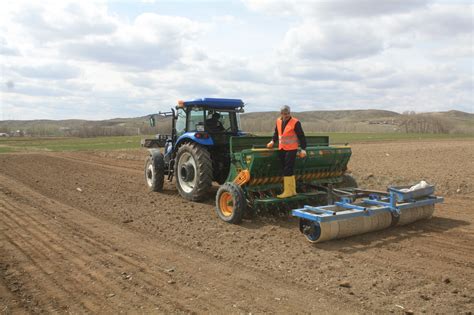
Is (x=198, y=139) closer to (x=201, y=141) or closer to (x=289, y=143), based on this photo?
(x=201, y=141)

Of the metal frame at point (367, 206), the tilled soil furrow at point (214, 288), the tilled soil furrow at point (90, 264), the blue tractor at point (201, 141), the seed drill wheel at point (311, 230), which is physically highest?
the blue tractor at point (201, 141)

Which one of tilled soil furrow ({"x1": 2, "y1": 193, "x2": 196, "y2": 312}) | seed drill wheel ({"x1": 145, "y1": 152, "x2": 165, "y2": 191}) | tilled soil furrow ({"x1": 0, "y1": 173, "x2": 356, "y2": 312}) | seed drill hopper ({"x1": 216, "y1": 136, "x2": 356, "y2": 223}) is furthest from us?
seed drill wheel ({"x1": 145, "y1": 152, "x2": 165, "y2": 191})

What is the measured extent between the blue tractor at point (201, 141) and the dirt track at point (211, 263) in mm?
595

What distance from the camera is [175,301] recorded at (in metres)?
4.22

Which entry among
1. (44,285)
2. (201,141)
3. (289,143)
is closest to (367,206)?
(289,143)

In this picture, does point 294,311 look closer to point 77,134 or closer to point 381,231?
point 381,231

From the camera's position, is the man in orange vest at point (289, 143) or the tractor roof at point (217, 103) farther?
the tractor roof at point (217, 103)

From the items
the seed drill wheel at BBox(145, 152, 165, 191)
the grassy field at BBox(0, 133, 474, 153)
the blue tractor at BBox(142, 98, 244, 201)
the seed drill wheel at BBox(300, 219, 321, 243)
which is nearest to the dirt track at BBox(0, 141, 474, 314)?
the seed drill wheel at BBox(300, 219, 321, 243)

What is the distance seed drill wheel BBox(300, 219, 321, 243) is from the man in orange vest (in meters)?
1.03

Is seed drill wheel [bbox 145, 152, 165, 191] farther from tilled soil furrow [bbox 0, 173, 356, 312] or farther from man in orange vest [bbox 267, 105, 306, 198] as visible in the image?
tilled soil furrow [bbox 0, 173, 356, 312]

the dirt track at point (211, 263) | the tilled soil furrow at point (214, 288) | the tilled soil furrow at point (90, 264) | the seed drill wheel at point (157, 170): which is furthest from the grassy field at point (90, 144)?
the tilled soil furrow at point (214, 288)

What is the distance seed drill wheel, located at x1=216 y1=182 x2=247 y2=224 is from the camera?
23.5 feet

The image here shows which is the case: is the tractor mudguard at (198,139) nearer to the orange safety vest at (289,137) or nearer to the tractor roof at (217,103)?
the tractor roof at (217,103)

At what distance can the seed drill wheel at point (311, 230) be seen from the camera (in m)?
6.01
